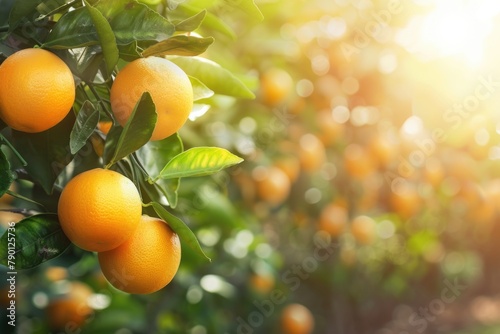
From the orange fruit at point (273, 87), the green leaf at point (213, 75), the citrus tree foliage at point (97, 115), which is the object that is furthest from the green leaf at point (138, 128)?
the orange fruit at point (273, 87)

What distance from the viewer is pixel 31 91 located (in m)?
0.62

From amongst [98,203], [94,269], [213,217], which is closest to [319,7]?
[213,217]

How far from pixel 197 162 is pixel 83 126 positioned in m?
0.13

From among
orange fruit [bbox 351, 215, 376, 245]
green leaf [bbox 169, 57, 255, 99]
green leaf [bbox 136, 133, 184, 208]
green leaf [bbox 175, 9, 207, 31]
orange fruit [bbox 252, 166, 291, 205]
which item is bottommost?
orange fruit [bbox 351, 215, 376, 245]

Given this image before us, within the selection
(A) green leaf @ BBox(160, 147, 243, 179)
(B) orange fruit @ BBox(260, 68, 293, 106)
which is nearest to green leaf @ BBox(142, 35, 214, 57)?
(A) green leaf @ BBox(160, 147, 243, 179)

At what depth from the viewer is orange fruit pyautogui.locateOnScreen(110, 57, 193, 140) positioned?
64cm

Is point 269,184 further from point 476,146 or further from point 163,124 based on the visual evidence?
point 163,124

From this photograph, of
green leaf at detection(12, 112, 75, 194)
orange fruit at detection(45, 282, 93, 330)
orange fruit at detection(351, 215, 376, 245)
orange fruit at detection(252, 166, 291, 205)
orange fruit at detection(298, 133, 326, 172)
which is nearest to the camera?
green leaf at detection(12, 112, 75, 194)

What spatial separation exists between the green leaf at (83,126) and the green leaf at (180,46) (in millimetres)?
81

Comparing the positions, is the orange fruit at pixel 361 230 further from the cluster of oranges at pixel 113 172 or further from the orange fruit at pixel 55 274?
the cluster of oranges at pixel 113 172

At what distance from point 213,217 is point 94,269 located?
1.23 ft

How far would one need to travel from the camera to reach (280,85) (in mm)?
1908

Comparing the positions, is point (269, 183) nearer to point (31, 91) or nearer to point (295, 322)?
point (295, 322)

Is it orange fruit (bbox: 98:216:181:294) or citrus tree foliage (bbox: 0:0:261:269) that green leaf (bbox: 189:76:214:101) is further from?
orange fruit (bbox: 98:216:181:294)
